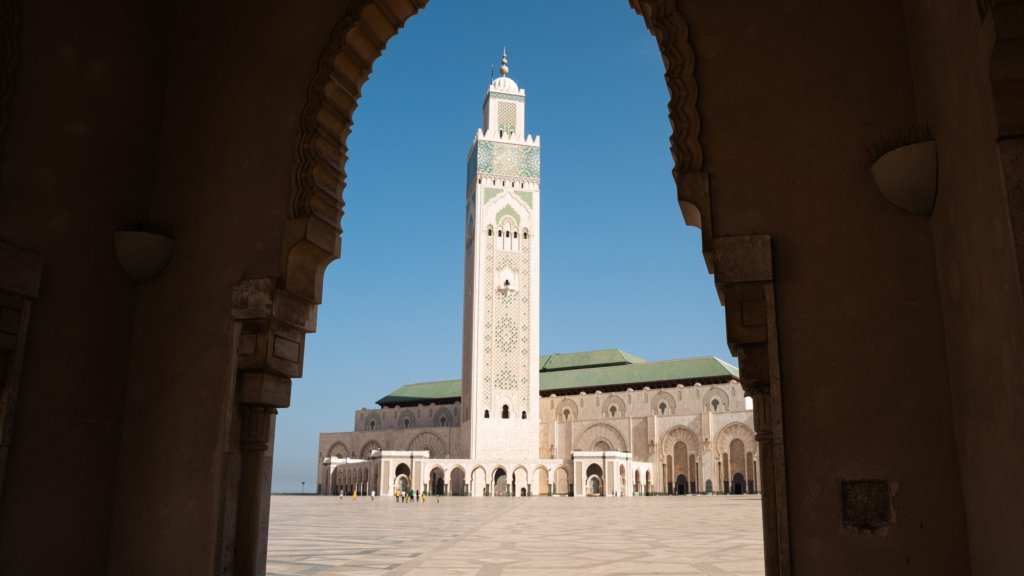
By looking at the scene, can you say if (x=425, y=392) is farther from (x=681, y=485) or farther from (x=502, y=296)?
(x=681, y=485)

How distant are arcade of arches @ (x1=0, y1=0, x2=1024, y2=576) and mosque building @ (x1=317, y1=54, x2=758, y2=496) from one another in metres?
28.7

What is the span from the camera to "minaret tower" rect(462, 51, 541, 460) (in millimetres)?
33469

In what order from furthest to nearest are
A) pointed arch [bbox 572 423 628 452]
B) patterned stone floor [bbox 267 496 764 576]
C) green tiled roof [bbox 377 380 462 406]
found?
1. green tiled roof [bbox 377 380 462 406]
2. pointed arch [bbox 572 423 628 452]
3. patterned stone floor [bbox 267 496 764 576]

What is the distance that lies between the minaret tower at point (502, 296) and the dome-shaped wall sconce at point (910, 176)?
102 ft

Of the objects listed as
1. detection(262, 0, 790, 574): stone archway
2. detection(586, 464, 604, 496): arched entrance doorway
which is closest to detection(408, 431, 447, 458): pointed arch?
detection(586, 464, 604, 496): arched entrance doorway

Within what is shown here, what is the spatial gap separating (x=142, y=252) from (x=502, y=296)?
101 ft

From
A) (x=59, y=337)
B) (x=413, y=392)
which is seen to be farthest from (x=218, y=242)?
(x=413, y=392)

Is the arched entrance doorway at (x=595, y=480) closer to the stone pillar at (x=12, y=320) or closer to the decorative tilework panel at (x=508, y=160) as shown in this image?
the decorative tilework panel at (x=508, y=160)

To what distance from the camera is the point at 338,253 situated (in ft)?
11.6

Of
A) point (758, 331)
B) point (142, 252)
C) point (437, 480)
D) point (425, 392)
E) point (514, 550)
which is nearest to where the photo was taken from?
point (758, 331)

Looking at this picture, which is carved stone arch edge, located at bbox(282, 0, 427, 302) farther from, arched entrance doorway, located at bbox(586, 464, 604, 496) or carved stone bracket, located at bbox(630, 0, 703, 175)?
arched entrance doorway, located at bbox(586, 464, 604, 496)

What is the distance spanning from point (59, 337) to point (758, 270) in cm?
275

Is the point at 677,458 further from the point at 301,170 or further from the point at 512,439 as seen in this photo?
the point at 301,170

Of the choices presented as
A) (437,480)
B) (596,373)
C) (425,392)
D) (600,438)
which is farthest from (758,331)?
(425,392)
